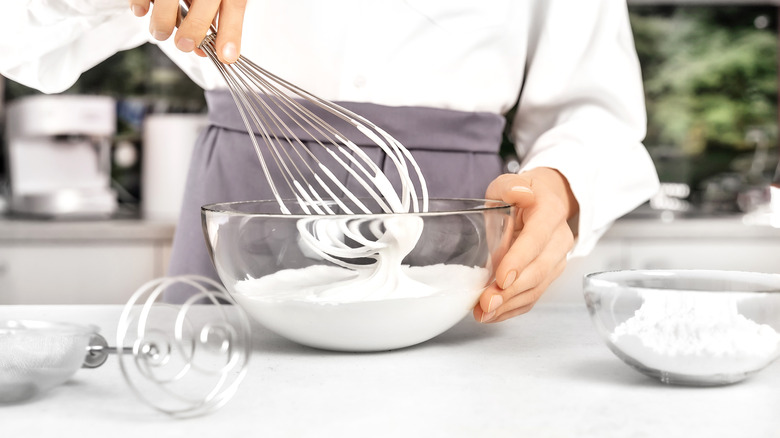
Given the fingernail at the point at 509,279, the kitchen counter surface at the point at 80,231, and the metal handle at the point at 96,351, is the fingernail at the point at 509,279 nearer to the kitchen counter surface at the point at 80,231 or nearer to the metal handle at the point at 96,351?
the metal handle at the point at 96,351

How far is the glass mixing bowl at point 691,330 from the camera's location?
15.2 inches

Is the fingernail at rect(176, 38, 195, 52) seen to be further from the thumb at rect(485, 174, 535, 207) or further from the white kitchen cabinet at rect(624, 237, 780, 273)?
the white kitchen cabinet at rect(624, 237, 780, 273)

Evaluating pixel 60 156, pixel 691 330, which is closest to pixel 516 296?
pixel 691 330

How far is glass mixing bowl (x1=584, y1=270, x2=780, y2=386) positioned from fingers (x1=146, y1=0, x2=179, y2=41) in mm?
283

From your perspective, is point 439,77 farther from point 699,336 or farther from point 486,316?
point 699,336

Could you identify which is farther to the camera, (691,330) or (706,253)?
(706,253)

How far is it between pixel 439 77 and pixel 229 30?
0.31 m

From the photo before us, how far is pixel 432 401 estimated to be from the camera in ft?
1.26

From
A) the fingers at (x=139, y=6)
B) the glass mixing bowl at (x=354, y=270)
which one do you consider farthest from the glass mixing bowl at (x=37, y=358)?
the fingers at (x=139, y=6)

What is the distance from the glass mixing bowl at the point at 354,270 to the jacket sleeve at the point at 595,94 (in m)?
0.27

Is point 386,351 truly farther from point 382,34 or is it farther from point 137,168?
point 137,168

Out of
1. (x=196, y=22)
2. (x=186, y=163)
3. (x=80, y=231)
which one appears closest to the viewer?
(x=196, y=22)

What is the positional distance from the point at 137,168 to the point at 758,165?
150 cm

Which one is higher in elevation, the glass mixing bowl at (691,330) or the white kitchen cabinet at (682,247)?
the glass mixing bowl at (691,330)
